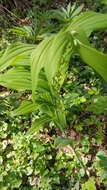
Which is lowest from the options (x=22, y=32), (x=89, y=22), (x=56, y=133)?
(x=89, y=22)

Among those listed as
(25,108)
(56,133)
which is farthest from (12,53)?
(56,133)

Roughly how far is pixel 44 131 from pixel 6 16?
2.09m

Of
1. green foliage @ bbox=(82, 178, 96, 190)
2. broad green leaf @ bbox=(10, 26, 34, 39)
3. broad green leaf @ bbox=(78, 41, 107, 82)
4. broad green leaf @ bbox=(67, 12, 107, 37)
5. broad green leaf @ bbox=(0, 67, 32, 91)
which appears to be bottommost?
green foliage @ bbox=(82, 178, 96, 190)

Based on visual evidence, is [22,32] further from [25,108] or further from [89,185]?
[89,185]

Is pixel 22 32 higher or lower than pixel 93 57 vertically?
higher

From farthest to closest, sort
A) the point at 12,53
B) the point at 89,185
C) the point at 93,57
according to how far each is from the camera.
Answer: the point at 89,185
the point at 12,53
the point at 93,57

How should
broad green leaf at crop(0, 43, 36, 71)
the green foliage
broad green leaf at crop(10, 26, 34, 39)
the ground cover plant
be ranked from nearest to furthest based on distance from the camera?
broad green leaf at crop(0, 43, 36, 71)
broad green leaf at crop(10, 26, 34, 39)
the ground cover plant
the green foliage

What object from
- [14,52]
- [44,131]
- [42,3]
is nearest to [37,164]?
[44,131]

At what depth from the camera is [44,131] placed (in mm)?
2883

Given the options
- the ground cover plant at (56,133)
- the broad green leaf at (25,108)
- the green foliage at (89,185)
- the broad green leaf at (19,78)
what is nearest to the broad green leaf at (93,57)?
the ground cover plant at (56,133)

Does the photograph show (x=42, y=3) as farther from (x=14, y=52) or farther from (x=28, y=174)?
(x=14, y=52)

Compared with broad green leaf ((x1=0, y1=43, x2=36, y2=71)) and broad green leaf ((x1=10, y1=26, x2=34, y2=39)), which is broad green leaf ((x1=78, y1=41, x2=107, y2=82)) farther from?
broad green leaf ((x1=10, y1=26, x2=34, y2=39))

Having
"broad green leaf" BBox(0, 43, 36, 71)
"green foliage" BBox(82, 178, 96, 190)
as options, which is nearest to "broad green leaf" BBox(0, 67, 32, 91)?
"broad green leaf" BBox(0, 43, 36, 71)

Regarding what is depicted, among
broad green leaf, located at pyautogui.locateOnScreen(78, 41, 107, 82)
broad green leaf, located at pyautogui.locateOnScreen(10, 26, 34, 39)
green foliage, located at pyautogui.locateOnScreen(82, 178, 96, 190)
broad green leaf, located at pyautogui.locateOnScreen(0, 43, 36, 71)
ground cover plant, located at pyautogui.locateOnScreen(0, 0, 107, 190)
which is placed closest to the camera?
broad green leaf, located at pyautogui.locateOnScreen(78, 41, 107, 82)
